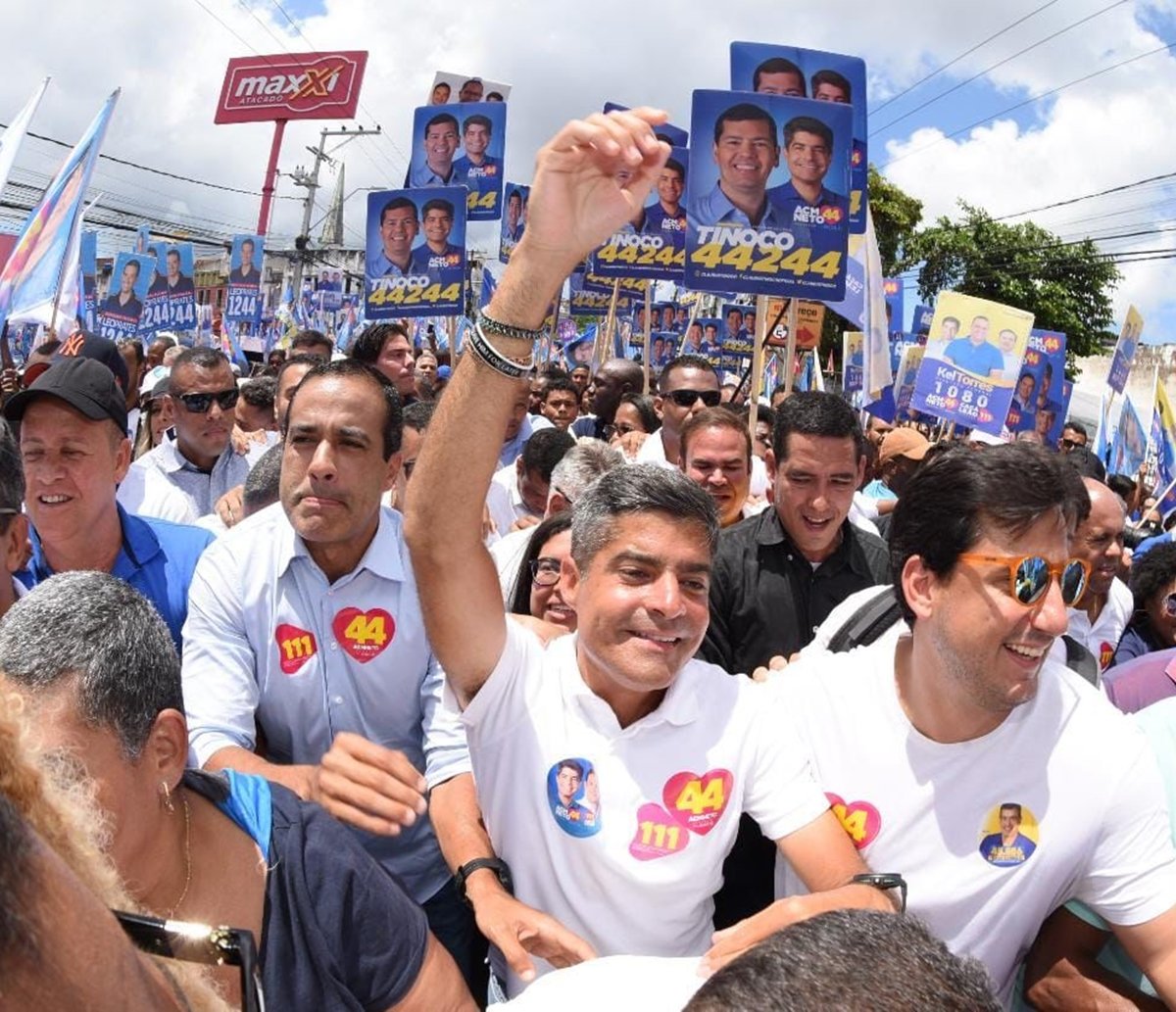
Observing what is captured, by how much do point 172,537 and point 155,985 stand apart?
8.13 feet

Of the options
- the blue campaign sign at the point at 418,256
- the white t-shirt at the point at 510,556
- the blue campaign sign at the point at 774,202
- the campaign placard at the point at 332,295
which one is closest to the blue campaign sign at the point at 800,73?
the blue campaign sign at the point at 774,202

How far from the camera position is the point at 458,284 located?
838cm

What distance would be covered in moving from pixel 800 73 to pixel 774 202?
1.08 m

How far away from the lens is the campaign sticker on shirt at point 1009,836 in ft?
6.78

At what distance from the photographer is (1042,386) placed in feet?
34.4

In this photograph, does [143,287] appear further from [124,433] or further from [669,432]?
[124,433]

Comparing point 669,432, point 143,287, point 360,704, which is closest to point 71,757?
point 360,704

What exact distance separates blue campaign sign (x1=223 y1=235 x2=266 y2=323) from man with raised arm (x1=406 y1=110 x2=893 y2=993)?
15.3m

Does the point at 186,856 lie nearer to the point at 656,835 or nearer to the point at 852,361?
the point at 656,835

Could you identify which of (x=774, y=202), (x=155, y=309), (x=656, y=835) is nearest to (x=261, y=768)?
(x=656, y=835)

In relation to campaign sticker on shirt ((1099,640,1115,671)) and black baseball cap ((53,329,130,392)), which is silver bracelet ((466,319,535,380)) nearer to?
campaign sticker on shirt ((1099,640,1115,671))

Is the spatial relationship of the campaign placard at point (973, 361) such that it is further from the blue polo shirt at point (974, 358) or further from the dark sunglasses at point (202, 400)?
the dark sunglasses at point (202, 400)

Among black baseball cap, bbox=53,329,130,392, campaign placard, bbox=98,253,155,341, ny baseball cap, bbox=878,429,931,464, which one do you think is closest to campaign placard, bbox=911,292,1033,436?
ny baseball cap, bbox=878,429,931,464

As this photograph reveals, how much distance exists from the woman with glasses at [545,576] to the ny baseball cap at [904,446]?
13.2 ft
